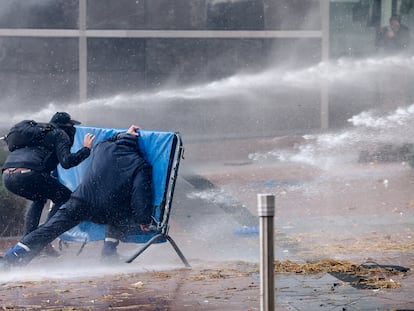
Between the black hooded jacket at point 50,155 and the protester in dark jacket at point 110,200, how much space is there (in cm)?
24

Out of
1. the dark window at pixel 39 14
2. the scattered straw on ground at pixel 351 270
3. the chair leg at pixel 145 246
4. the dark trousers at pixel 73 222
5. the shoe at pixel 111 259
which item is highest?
the dark window at pixel 39 14

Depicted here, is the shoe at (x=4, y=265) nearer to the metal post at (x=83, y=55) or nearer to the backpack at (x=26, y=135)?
the backpack at (x=26, y=135)

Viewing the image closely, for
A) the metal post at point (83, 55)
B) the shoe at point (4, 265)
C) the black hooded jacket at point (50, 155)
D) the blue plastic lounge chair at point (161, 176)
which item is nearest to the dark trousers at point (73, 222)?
the blue plastic lounge chair at point (161, 176)

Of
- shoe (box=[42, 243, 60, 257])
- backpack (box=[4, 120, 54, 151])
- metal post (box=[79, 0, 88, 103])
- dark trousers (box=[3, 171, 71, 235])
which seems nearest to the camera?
dark trousers (box=[3, 171, 71, 235])

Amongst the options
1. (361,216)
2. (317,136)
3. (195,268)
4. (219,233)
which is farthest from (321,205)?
(317,136)

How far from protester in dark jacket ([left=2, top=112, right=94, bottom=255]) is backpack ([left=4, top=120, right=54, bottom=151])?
41mm

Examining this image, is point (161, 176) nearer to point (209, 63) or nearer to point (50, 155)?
point (50, 155)

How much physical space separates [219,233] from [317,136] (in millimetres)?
9761

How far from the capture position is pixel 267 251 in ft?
18.4

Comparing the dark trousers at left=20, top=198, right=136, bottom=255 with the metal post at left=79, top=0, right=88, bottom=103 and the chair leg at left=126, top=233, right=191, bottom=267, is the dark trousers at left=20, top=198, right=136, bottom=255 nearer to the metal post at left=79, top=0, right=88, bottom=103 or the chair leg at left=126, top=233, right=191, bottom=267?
the chair leg at left=126, top=233, right=191, bottom=267

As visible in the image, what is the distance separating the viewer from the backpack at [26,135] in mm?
9078

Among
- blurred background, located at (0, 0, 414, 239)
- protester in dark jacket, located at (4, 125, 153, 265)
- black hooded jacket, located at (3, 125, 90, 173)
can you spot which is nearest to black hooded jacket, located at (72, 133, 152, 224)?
protester in dark jacket, located at (4, 125, 153, 265)

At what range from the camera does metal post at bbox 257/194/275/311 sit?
555 cm

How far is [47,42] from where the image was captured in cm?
2119
